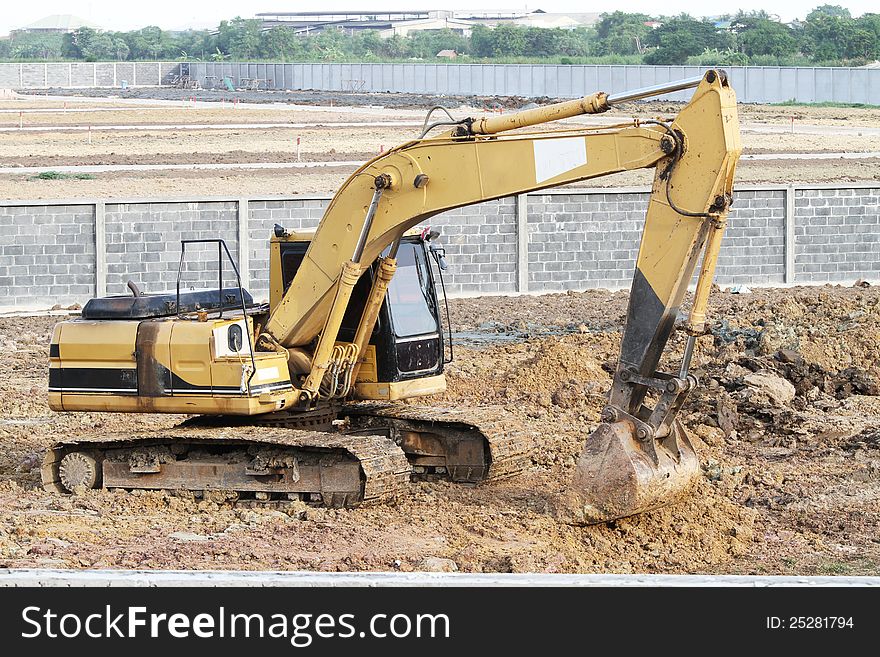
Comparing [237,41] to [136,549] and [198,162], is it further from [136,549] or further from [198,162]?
[136,549]

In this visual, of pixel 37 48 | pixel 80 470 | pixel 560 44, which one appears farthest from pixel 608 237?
pixel 37 48

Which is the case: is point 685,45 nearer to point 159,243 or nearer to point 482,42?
point 482,42

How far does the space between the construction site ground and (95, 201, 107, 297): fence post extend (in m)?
1.20

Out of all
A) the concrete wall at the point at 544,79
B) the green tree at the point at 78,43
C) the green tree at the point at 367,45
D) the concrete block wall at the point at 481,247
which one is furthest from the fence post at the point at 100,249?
the green tree at the point at 78,43

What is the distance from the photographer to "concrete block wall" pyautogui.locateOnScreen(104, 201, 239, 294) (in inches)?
822

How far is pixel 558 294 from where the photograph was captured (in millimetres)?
22500

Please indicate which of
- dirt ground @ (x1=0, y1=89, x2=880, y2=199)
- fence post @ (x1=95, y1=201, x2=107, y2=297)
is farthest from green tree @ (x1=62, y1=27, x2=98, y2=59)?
fence post @ (x1=95, y1=201, x2=107, y2=297)

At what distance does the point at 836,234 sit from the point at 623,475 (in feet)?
51.1

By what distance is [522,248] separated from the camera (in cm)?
2239

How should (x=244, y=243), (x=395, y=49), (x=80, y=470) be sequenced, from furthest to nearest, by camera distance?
(x=395, y=49) < (x=244, y=243) < (x=80, y=470)

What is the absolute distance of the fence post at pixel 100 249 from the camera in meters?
20.7
